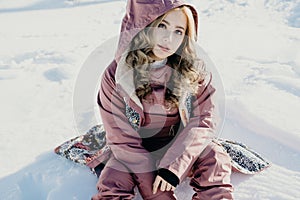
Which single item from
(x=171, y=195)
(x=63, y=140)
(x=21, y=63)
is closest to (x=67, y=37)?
(x=21, y=63)

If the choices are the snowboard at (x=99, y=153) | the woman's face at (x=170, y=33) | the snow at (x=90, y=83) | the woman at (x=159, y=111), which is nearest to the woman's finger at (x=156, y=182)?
the woman at (x=159, y=111)

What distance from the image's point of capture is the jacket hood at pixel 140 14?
1.28m

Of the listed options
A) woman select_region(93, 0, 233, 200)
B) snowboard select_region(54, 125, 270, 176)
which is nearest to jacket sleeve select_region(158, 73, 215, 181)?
woman select_region(93, 0, 233, 200)

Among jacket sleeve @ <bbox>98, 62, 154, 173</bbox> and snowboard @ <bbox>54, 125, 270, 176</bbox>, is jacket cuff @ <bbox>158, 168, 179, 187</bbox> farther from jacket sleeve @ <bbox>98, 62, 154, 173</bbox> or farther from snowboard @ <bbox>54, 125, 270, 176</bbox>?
snowboard @ <bbox>54, 125, 270, 176</bbox>

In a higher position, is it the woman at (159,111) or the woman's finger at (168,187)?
the woman at (159,111)

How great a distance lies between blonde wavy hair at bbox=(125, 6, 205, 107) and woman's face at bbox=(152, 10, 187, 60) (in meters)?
0.02

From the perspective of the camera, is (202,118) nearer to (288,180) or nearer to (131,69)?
(131,69)

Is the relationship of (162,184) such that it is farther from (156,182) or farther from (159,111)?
(159,111)

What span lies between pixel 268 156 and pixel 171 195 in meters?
0.69

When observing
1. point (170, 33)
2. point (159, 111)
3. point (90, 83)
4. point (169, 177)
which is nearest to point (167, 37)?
point (170, 33)

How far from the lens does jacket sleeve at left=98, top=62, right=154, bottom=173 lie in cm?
141

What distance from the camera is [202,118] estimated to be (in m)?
1.48

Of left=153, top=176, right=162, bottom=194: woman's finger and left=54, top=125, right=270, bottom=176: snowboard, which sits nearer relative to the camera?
left=153, top=176, right=162, bottom=194: woman's finger

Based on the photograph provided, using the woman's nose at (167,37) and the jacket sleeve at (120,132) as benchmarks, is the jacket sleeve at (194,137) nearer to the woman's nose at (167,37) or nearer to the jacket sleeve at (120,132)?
the jacket sleeve at (120,132)
